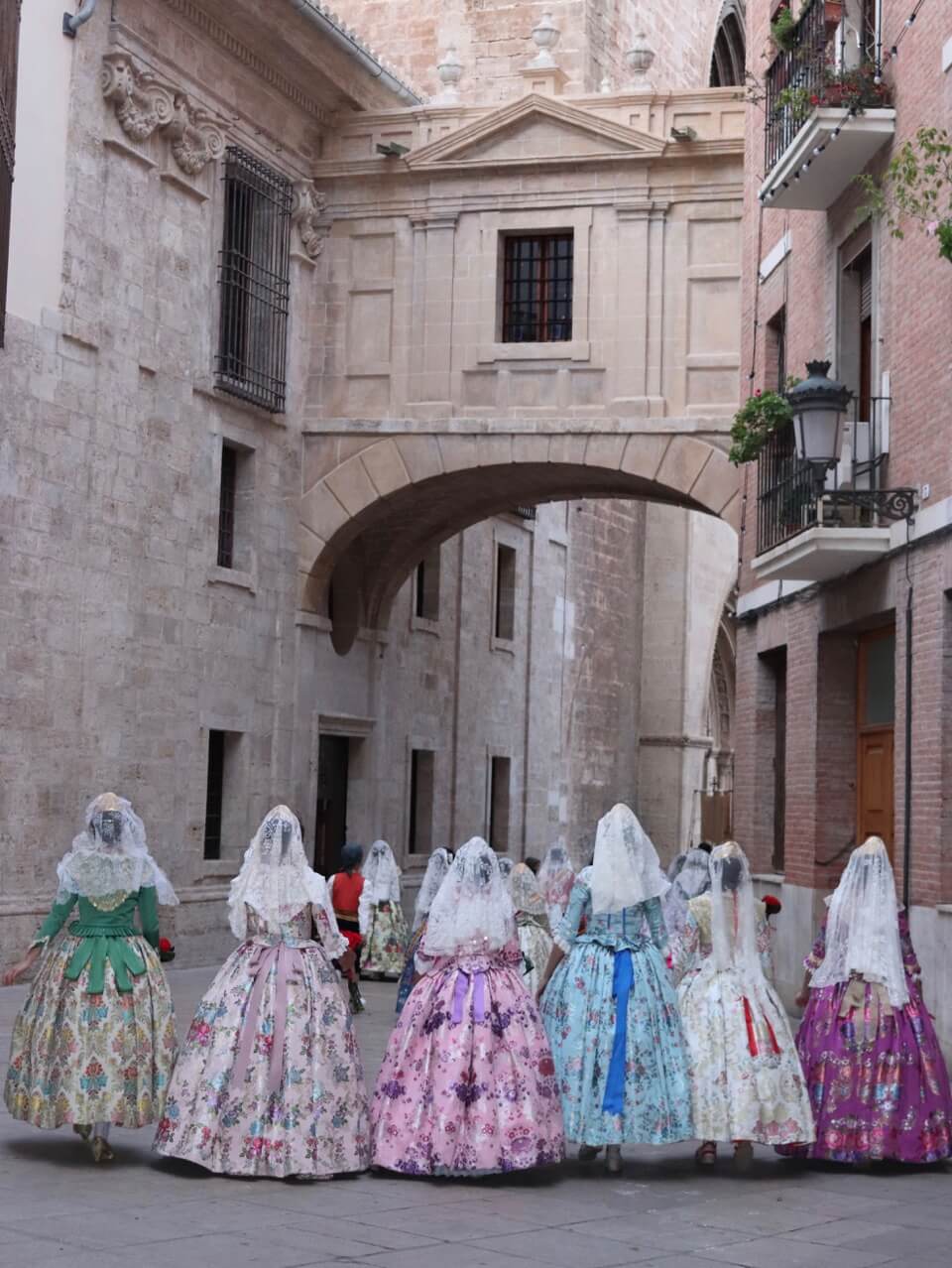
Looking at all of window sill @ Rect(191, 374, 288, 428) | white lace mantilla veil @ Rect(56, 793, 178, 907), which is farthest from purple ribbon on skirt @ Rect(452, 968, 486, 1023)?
window sill @ Rect(191, 374, 288, 428)

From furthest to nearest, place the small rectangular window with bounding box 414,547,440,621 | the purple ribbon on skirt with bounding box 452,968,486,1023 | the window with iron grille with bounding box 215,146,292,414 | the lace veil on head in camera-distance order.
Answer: the small rectangular window with bounding box 414,547,440,621 → the window with iron grille with bounding box 215,146,292,414 → the lace veil on head → the purple ribbon on skirt with bounding box 452,968,486,1023

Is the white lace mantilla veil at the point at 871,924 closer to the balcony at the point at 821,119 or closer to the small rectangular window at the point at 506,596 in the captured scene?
the balcony at the point at 821,119

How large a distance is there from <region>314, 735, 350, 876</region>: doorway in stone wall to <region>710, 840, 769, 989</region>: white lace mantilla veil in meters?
15.3

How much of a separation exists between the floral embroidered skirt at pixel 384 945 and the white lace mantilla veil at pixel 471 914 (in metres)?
11.7

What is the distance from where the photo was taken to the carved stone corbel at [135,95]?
19.6 metres

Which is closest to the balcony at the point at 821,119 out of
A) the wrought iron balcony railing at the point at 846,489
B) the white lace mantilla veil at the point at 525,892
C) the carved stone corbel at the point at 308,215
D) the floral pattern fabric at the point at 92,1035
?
the wrought iron balcony railing at the point at 846,489

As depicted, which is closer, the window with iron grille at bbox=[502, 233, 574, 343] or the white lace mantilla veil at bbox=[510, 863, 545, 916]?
the white lace mantilla veil at bbox=[510, 863, 545, 916]

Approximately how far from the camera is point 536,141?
2312 centimetres

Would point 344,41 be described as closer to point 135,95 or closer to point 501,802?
point 135,95

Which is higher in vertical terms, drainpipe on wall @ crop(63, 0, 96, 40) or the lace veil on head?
drainpipe on wall @ crop(63, 0, 96, 40)

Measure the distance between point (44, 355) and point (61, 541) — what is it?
173 cm

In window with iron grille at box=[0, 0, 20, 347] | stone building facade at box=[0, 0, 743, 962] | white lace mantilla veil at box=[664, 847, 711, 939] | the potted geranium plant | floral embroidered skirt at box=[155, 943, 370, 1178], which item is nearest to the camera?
floral embroidered skirt at box=[155, 943, 370, 1178]

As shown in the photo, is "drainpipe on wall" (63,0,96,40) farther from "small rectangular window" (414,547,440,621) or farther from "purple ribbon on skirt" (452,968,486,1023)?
"purple ribbon on skirt" (452,968,486,1023)

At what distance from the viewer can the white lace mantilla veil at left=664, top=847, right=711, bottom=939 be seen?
1402 centimetres
